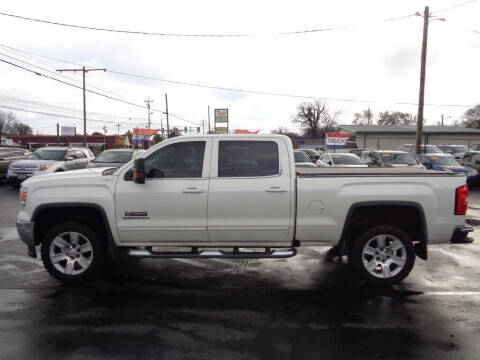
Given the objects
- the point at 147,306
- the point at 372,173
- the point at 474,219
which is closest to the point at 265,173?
the point at 372,173

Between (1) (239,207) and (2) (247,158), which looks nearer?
(1) (239,207)

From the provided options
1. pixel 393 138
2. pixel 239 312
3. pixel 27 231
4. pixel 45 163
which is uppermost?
pixel 393 138

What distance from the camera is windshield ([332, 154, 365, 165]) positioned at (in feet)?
50.4

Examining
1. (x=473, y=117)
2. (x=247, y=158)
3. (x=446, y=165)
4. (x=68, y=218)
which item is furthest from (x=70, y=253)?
(x=473, y=117)

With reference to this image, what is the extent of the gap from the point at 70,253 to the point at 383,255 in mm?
4133

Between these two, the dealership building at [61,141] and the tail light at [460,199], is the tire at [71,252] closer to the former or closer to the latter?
the tail light at [460,199]

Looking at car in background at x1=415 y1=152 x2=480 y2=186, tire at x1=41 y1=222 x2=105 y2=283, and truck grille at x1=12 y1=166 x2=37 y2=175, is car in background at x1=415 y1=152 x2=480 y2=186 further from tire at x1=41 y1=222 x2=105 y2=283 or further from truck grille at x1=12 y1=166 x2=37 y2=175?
truck grille at x1=12 y1=166 x2=37 y2=175

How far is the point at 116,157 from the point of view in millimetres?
13812

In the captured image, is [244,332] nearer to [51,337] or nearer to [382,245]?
[51,337]

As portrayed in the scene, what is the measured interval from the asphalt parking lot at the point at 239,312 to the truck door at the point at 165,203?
0.72 m

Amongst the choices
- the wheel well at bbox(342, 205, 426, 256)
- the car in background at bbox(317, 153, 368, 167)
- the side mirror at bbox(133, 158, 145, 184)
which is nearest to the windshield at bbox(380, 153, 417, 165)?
the car in background at bbox(317, 153, 368, 167)

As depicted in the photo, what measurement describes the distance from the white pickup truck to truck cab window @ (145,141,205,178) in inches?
0.5

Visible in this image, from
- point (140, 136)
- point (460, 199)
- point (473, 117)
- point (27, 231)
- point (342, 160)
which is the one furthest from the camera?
point (473, 117)

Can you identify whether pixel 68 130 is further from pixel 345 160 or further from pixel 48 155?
pixel 345 160
